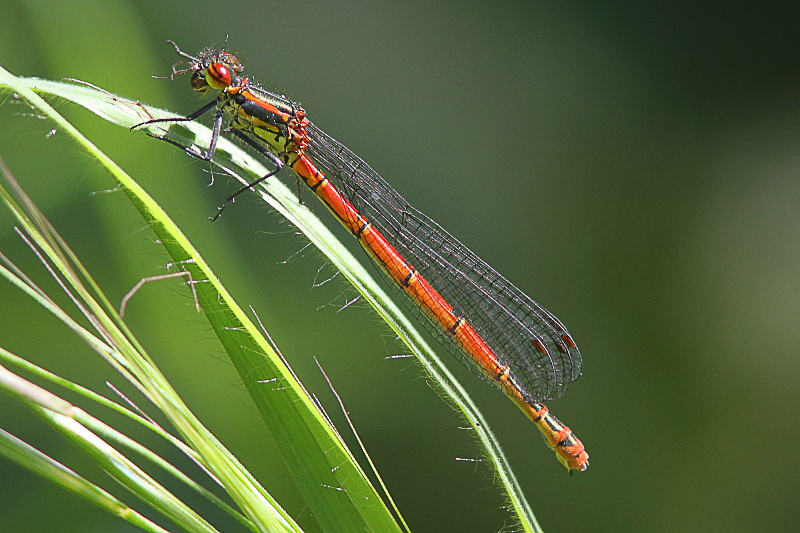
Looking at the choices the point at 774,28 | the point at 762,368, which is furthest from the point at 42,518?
the point at 774,28

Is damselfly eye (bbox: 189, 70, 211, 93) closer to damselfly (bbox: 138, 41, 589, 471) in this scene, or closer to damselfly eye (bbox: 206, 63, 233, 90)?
damselfly eye (bbox: 206, 63, 233, 90)

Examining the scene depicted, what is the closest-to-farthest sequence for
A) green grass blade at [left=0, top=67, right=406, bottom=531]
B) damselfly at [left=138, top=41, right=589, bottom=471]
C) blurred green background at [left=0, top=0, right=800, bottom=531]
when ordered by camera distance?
green grass blade at [left=0, top=67, right=406, bottom=531], damselfly at [left=138, top=41, right=589, bottom=471], blurred green background at [left=0, top=0, right=800, bottom=531]

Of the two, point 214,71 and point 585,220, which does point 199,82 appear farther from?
point 585,220

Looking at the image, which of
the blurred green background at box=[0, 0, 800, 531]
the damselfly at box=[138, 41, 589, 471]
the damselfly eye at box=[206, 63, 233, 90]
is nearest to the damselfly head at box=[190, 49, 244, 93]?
the damselfly eye at box=[206, 63, 233, 90]

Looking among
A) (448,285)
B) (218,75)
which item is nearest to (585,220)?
(448,285)

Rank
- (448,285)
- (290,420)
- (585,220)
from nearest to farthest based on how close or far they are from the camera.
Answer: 1. (290,420)
2. (448,285)
3. (585,220)

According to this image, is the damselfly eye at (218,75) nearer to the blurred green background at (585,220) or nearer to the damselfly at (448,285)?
the damselfly at (448,285)
